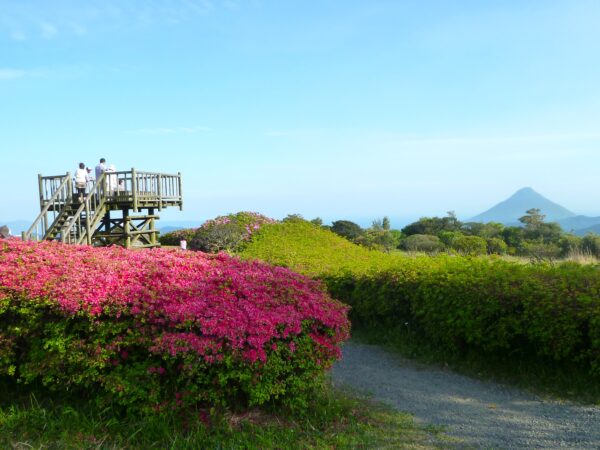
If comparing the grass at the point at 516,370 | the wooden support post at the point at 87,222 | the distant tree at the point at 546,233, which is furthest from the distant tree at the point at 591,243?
the wooden support post at the point at 87,222

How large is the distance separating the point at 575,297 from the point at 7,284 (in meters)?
6.06

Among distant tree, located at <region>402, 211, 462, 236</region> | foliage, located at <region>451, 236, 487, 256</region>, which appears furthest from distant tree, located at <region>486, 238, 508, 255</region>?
distant tree, located at <region>402, 211, 462, 236</region>

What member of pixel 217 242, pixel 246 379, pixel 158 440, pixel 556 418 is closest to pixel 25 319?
pixel 158 440

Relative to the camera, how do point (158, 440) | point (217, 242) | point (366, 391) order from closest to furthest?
point (158, 440)
point (366, 391)
point (217, 242)

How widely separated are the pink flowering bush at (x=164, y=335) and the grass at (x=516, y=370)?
2.46 m

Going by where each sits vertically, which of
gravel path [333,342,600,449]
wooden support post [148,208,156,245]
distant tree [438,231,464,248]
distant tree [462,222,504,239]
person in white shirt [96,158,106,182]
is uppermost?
person in white shirt [96,158,106,182]

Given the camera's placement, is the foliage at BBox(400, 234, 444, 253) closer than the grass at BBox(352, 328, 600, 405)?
No

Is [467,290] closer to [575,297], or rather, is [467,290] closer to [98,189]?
[575,297]

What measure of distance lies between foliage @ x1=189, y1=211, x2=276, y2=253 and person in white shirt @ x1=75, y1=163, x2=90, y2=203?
429cm

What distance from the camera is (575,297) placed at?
5867 mm

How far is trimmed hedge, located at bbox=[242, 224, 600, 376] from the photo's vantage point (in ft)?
18.8

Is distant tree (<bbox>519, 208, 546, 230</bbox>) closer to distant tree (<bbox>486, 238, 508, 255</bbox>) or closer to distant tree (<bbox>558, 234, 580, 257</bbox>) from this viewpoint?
distant tree (<bbox>558, 234, 580, 257</bbox>)

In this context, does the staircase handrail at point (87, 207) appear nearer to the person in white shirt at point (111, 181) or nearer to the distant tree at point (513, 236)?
the person in white shirt at point (111, 181)

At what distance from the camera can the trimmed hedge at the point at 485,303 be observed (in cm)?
573
